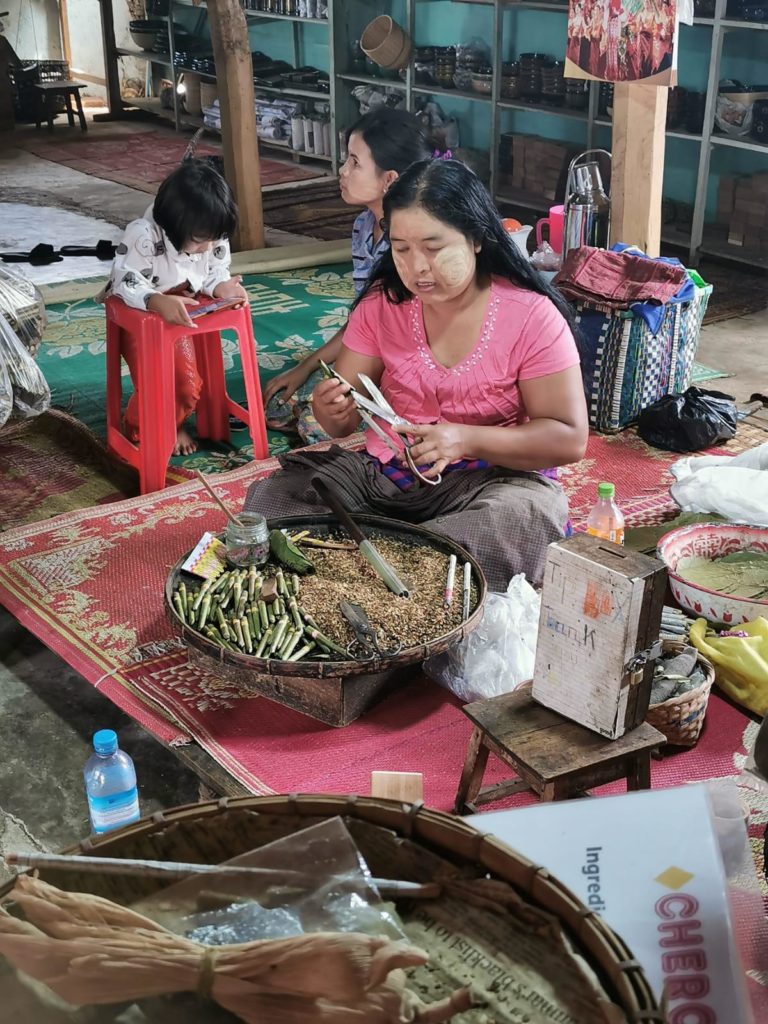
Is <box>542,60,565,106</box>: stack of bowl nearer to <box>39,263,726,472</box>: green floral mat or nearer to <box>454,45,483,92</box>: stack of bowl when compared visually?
<box>454,45,483,92</box>: stack of bowl

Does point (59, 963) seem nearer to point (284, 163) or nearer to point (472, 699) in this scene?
point (472, 699)

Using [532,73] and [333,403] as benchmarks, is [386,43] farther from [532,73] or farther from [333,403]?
[333,403]

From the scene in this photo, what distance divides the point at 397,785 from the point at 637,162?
341 cm

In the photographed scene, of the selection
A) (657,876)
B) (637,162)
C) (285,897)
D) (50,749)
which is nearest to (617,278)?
(637,162)

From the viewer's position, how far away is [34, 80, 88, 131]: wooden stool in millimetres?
11672

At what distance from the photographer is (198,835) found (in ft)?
4.45

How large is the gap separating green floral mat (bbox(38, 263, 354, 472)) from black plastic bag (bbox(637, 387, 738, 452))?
136 centimetres

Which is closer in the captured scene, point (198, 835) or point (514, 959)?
point (514, 959)

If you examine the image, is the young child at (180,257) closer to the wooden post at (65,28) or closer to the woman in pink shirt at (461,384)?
the woman in pink shirt at (461,384)

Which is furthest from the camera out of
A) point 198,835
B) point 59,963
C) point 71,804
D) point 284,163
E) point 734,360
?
point 284,163

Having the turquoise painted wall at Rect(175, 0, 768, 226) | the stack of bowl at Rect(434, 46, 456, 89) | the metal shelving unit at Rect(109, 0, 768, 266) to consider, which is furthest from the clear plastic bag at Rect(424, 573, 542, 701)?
the stack of bowl at Rect(434, 46, 456, 89)

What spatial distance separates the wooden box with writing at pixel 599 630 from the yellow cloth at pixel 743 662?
2.12 ft

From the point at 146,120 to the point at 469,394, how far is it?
33.6ft

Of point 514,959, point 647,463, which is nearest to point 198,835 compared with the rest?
point 514,959
